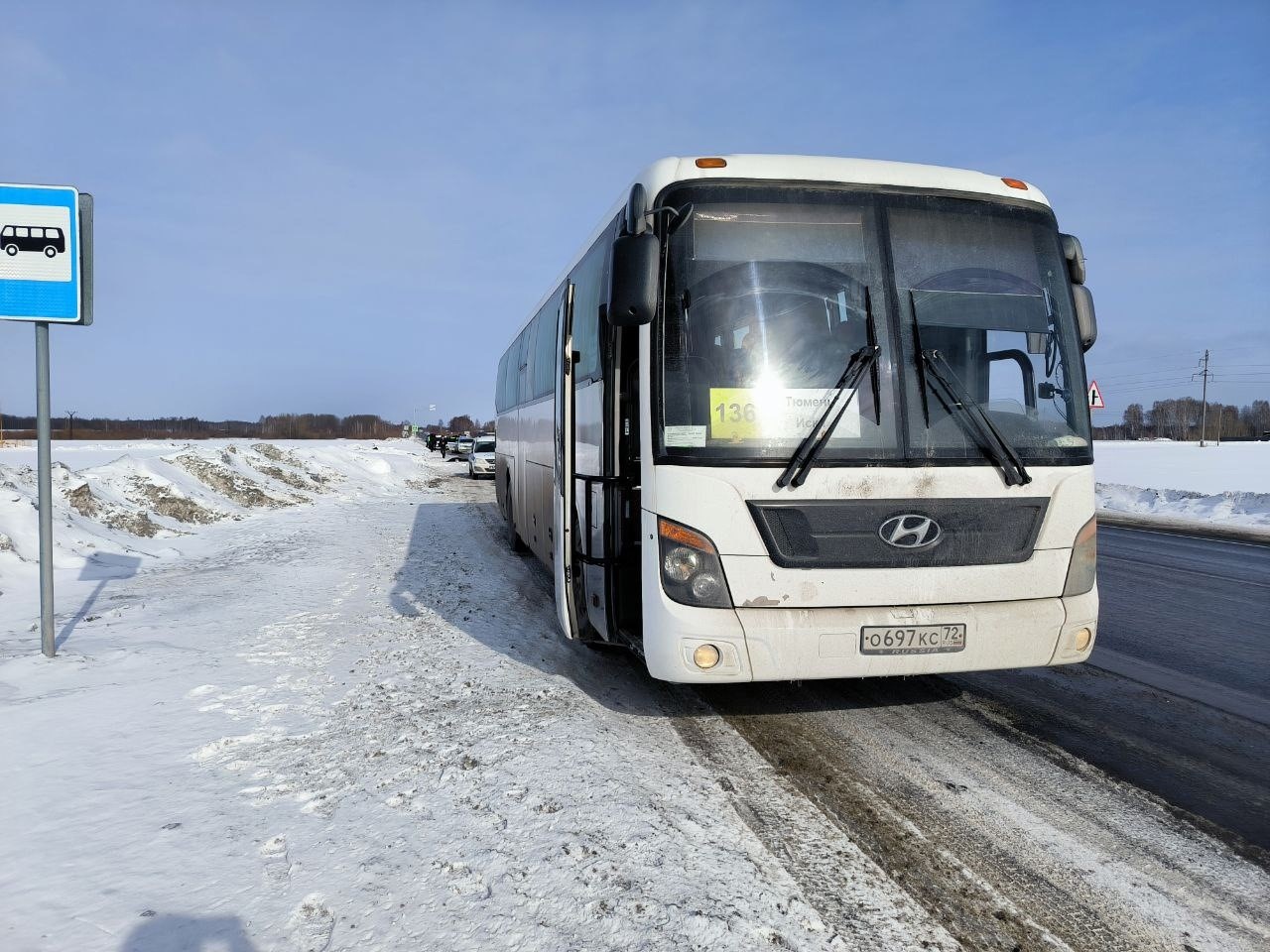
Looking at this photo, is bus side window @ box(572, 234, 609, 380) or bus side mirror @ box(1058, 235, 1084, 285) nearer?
bus side mirror @ box(1058, 235, 1084, 285)

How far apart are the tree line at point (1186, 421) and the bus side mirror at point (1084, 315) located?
119 metres

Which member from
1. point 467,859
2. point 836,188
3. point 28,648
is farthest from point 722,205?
point 28,648

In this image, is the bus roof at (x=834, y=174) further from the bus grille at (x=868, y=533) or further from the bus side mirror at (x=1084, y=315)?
the bus grille at (x=868, y=533)

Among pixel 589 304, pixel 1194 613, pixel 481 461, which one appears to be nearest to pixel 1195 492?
pixel 1194 613

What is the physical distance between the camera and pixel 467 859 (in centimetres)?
291

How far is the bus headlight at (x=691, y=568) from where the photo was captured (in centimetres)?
394

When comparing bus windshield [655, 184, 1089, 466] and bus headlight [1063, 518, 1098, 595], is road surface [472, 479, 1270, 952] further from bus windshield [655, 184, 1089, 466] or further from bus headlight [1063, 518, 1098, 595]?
bus windshield [655, 184, 1089, 466]

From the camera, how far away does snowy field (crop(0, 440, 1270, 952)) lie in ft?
8.37

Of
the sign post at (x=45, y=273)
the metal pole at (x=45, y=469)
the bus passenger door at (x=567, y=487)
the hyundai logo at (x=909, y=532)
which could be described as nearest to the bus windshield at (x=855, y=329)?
the hyundai logo at (x=909, y=532)

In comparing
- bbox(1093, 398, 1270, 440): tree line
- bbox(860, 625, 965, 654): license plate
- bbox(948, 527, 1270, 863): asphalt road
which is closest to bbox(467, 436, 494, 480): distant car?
bbox(948, 527, 1270, 863): asphalt road

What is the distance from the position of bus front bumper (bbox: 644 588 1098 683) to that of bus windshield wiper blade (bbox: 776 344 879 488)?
67cm

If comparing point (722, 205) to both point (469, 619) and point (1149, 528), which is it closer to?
point (469, 619)

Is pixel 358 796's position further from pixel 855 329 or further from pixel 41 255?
pixel 41 255

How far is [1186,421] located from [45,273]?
136 metres
